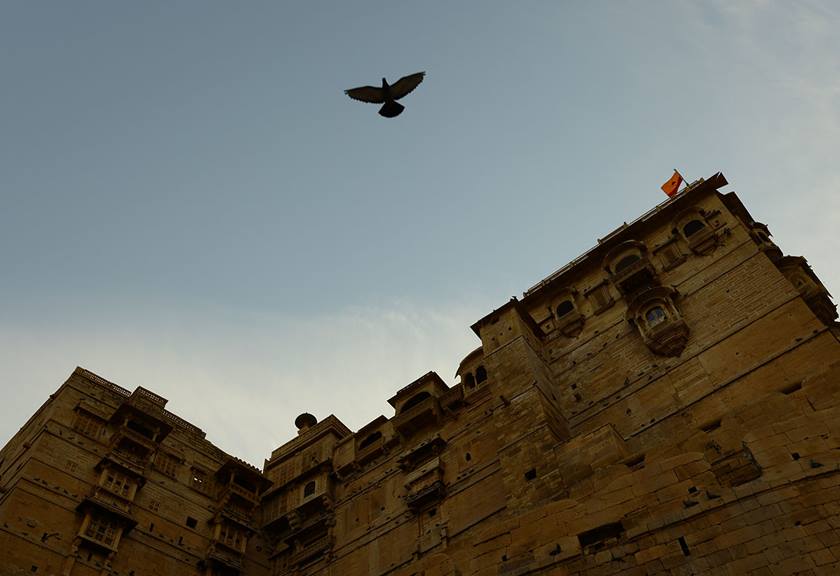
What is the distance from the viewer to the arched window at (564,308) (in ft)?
100

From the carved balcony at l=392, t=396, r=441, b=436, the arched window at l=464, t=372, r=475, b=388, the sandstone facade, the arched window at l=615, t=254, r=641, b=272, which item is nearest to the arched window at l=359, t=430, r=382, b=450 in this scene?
the sandstone facade

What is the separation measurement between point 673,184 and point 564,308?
28.4 ft

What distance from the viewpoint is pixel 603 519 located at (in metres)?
16.6

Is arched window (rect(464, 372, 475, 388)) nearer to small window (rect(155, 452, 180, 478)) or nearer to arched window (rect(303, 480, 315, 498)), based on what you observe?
arched window (rect(303, 480, 315, 498))

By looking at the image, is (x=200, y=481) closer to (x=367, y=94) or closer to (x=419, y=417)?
(x=419, y=417)

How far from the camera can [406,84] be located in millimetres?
19188

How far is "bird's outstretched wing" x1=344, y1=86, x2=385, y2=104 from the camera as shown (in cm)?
1906

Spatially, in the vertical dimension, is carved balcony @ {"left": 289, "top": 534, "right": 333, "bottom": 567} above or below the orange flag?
below

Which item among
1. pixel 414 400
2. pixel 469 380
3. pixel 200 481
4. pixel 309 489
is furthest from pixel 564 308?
pixel 200 481

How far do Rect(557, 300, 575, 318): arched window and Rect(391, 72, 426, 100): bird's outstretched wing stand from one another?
557 inches

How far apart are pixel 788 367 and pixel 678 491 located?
7.41m

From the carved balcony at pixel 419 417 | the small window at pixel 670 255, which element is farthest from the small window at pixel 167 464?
the small window at pixel 670 255

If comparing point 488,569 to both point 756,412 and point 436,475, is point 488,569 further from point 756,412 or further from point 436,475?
point 436,475

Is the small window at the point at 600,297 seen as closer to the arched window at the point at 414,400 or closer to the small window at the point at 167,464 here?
the arched window at the point at 414,400
